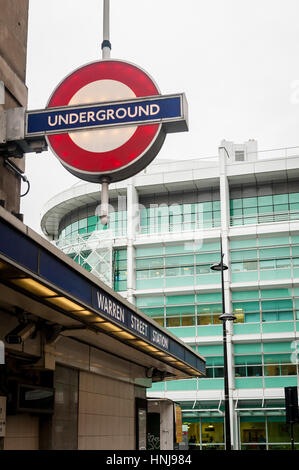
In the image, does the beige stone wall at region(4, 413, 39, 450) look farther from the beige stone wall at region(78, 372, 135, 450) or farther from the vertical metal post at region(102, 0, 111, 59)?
the vertical metal post at region(102, 0, 111, 59)

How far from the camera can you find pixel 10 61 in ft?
36.4

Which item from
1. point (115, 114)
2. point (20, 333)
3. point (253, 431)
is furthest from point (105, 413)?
point (253, 431)

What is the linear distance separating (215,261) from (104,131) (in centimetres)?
4290

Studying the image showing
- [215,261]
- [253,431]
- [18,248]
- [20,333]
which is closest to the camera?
[18,248]

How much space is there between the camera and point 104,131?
825cm

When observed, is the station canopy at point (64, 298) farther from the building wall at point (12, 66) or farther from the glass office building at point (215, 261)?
the glass office building at point (215, 261)

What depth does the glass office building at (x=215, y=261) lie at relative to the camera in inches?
1880

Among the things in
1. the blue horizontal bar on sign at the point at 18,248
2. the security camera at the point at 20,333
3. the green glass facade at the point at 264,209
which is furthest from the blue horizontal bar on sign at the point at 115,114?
the green glass facade at the point at 264,209

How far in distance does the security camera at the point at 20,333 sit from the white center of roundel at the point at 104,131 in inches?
124

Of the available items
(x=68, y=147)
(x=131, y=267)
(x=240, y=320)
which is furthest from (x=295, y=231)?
(x=68, y=147)

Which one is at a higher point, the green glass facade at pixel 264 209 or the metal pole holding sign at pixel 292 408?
the green glass facade at pixel 264 209

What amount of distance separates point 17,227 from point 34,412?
5.53 meters

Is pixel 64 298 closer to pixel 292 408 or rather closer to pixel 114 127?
pixel 114 127

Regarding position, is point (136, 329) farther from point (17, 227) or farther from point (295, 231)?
point (295, 231)
